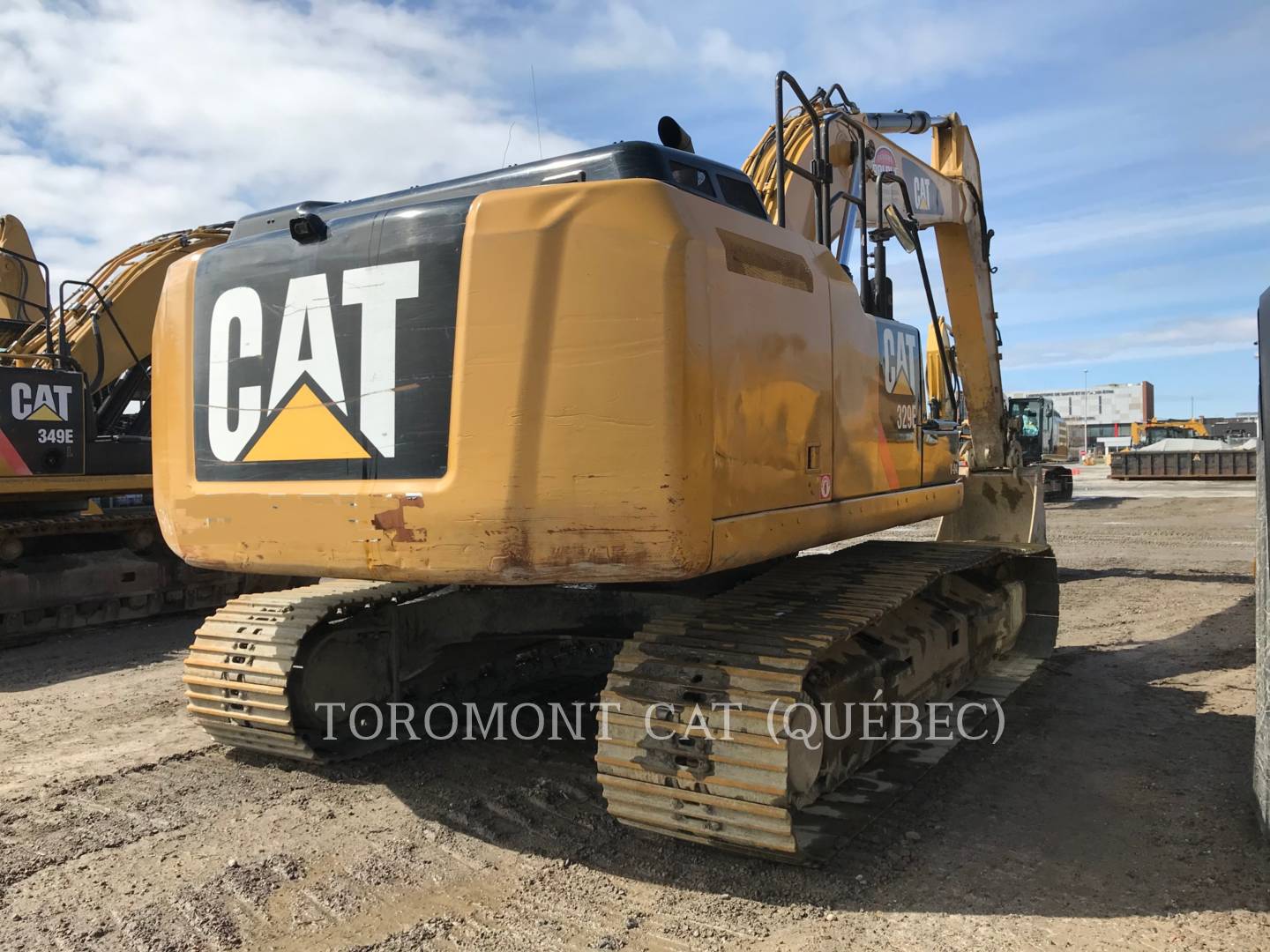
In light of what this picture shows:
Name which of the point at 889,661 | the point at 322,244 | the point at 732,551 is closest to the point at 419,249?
the point at 322,244

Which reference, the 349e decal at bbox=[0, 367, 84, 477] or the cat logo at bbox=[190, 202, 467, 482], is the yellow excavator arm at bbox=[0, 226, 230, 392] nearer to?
the 349e decal at bbox=[0, 367, 84, 477]

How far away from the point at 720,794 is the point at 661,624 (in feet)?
2.25

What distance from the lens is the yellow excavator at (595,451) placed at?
283cm

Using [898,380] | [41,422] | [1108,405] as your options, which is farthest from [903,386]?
[1108,405]

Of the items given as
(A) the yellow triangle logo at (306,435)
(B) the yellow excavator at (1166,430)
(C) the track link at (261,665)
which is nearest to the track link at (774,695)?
(A) the yellow triangle logo at (306,435)

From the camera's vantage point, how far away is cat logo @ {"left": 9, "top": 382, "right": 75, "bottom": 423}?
750 cm

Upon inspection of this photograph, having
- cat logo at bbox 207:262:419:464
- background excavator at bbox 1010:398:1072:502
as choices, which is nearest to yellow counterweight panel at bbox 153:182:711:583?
cat logo at bbox 207:262:419:464

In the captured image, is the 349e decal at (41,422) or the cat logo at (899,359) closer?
the cat logo at (899,359)

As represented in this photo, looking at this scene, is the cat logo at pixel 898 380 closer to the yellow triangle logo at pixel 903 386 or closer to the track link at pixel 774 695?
the yellow triangle logo at pixel 903 386

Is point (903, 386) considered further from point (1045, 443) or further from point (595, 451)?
point (1045, 443)

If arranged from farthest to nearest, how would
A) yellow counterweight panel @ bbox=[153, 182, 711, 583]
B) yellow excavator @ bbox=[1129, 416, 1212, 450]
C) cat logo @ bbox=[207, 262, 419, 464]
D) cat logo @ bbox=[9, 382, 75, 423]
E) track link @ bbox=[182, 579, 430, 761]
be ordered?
yellow excavator @ bbox=[1129, 416, 1212, 450]
cat logo @ bbox=[9, 382, 75, 423]
track link @ bbox=[182, 579, 430, 761]
cat logo @ bbox=[207, 262, 419, 464]
yellow counterweight panel @ bbox=[153, 182, 711, 583]

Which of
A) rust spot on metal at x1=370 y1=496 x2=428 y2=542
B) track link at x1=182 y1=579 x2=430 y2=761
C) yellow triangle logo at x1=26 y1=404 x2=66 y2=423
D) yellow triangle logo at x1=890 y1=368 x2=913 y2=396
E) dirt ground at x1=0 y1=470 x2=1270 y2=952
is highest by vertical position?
yellow triangle logo at x1=26 y1=404 x2=66 y2=423

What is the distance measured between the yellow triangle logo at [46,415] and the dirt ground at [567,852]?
3.05m

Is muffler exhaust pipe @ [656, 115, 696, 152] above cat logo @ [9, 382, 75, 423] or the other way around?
above
